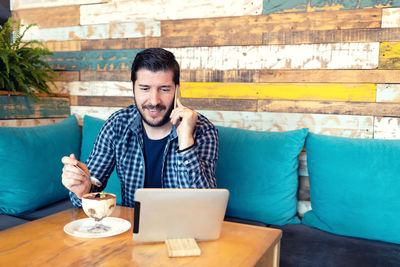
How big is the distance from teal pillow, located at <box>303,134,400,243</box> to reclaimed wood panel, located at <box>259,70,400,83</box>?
407 mm

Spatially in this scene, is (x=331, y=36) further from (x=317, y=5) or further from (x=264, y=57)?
(x=264, y=57)

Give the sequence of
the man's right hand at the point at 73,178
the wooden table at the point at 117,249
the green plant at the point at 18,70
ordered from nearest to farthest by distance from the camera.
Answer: the wooden table at the point at 117,249 → the man's right hand at the point at 73,178 → the green plant at the point at 18,70

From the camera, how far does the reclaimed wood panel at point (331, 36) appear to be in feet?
6.24

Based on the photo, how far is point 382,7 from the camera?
1895mm

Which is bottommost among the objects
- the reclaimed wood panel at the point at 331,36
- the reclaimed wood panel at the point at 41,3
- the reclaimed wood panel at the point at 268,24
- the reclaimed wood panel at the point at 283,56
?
the reclaimed wood panel at the point at 283,56

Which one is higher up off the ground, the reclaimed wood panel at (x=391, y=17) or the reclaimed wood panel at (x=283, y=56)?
the reclaimed wood panel at (x=391, y=17)

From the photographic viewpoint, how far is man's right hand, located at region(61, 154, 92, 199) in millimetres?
1155

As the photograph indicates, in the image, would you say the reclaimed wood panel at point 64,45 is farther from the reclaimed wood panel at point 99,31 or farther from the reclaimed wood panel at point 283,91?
the reclaimed wood panel at point 283,91

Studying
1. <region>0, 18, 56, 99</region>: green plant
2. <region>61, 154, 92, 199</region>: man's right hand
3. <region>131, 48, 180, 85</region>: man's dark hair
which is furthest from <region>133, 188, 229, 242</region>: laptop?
<region>0, 18, 56, 99</region>: green plant

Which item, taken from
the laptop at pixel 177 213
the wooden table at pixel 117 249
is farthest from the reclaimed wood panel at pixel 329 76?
the laptop at pixel 177 213

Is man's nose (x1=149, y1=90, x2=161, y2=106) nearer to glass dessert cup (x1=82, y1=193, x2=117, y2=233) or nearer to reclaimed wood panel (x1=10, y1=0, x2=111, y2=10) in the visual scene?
glass dessert cup (x1=82, y1=193, x2=117, y2=233)

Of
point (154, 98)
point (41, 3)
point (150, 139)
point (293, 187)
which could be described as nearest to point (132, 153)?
point (150, 139)

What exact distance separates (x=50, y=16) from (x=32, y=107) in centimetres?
82

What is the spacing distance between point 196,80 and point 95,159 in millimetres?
932
